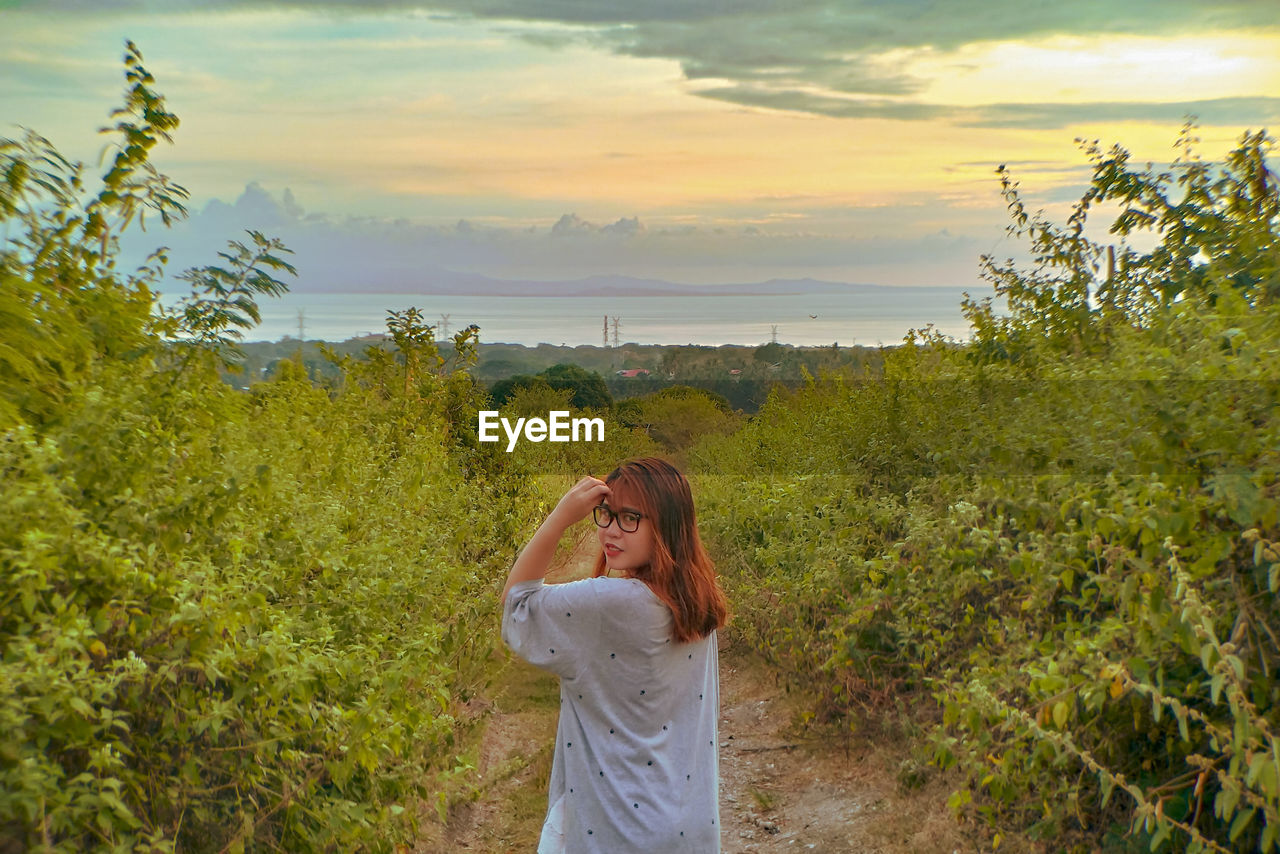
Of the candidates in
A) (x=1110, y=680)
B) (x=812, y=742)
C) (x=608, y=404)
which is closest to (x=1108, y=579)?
(x=1110, y=680)

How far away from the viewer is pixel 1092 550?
397 cm

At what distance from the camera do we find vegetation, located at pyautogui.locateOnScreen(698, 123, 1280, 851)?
10.2 ft

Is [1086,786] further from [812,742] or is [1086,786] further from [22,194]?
[22,194]

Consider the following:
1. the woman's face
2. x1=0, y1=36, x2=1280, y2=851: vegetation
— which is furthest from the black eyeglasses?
x1=0, y1=36, x2=1280, y2=851: vegetation

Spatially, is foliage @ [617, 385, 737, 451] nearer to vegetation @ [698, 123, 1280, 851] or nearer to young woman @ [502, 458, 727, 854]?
vegetation @ [698, 123, 1280, 851]

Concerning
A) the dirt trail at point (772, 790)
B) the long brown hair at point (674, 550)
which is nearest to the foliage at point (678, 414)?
the dirt trail at point (772, 790)

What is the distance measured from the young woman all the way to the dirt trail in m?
2.93

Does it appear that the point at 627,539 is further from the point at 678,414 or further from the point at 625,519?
the point at 678,414

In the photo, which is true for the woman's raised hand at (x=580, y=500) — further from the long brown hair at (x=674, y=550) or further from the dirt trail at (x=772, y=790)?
the dirt trail at (x=772, y=790)

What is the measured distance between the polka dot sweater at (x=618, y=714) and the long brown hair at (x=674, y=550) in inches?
1.9

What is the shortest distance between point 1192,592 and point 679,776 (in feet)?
4.70

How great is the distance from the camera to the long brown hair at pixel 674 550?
2574 mm

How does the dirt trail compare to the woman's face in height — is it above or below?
below

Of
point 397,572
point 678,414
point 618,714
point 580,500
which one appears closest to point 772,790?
Result: point 397,572
